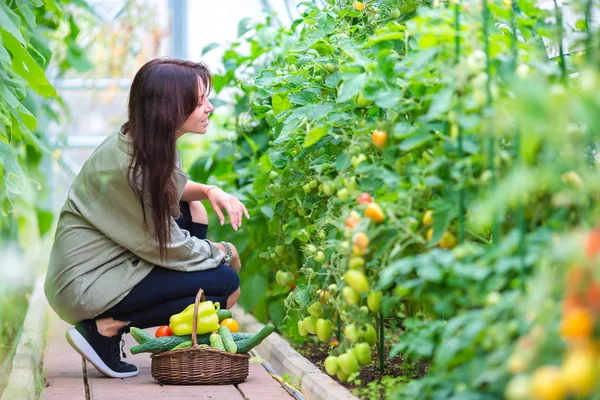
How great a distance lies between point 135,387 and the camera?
2682mm

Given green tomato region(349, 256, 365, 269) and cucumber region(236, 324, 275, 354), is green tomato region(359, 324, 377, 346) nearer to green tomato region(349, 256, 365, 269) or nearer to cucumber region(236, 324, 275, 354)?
green tomato region(349, 256, 365, 269)

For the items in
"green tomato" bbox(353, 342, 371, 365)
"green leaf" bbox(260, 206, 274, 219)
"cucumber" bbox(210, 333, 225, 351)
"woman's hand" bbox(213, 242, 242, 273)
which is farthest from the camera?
"green leaf" bbox(260, 206, 274, 219)

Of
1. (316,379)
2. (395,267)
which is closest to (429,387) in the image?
(395,267)

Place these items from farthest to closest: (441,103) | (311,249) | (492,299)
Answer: (311,249) < (441,103) < (492,299)

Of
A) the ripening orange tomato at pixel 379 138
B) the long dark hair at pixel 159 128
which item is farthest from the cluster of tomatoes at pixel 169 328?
the ripening orange tomato at pixel 379 138

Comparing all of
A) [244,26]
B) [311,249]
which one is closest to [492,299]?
[311,249]

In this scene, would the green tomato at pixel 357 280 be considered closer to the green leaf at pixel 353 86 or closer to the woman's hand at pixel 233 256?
the green leaf at pixel 353 86

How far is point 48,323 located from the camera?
12.8 ft

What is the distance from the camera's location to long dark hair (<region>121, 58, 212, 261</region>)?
8.98 feet

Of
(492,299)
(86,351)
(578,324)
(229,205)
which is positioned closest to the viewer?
(578,324)

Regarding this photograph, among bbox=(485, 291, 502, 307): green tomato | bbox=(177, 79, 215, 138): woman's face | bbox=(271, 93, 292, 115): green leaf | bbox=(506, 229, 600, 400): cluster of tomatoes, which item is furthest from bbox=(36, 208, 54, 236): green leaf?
bbox=(506, 229, 600, 400): cluster of tomatoes

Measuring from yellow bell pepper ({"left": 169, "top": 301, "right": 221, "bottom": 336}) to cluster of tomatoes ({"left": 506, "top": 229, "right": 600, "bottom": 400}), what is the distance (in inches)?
62.5

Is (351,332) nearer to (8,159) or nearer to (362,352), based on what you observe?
(362,352)

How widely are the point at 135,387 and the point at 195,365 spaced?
205mm
